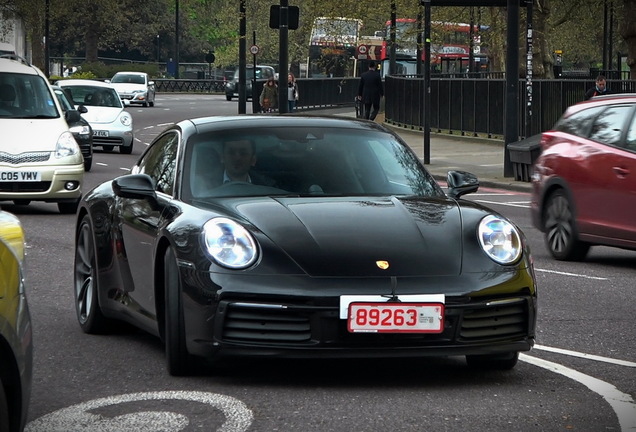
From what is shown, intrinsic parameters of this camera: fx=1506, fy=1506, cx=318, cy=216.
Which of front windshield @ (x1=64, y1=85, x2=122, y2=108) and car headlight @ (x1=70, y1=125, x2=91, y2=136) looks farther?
front windshield @ (x1=64, y1=85, x2=122, y2=108)

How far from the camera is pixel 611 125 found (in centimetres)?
1334

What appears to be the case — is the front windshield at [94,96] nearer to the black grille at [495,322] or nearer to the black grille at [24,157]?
the black grille at [24,157]

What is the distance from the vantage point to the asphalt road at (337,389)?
19.9 ft

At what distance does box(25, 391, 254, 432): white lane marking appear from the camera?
5.95m

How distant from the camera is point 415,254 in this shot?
22.5ft

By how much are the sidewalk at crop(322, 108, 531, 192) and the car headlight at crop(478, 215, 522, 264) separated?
55.7 feet

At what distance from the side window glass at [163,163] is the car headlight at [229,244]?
95 cm

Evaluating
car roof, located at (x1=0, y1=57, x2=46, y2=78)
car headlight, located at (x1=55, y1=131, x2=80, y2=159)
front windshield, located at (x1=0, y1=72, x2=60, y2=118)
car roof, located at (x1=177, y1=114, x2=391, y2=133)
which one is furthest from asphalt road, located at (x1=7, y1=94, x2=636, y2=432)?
car roof, located at (x1=0, y1=57, x2=46, y2=78)

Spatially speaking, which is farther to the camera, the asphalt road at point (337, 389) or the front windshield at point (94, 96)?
the front windshield at point (94, 96)

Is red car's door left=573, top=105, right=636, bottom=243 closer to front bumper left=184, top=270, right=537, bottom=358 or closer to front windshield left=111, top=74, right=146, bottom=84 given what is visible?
front bumper left=184, top=270, right=537, bottom=358

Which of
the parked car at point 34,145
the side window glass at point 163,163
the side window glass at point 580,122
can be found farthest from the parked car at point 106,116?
the side window glass at point 163,163

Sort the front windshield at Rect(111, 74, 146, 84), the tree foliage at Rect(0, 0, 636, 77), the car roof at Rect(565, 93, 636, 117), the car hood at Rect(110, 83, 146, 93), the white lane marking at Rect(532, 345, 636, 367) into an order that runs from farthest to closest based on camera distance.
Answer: the front windshield at Rect(111, 74, 146, 84) → the car hood at Rect(110, 83, 146, 93) → the tree foliage at Rect(0, 0, 636, 77) → the car roof at Rect(565, 93, 636, 117) → the white lane marking at Rect(532, 345, 636, 367)

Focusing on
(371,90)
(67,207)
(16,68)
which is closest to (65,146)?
(67,207)

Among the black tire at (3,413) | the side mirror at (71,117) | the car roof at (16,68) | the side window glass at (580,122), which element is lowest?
the black tire at (3,413)
